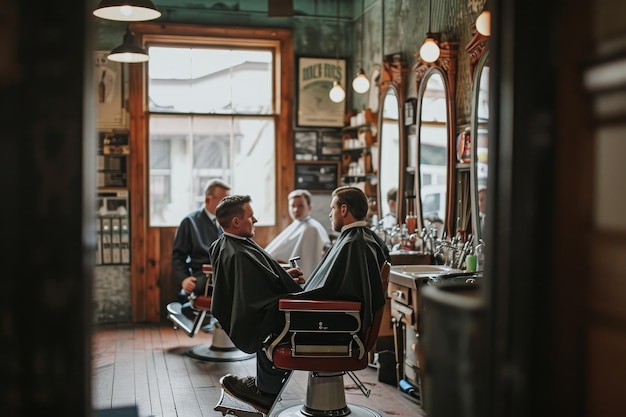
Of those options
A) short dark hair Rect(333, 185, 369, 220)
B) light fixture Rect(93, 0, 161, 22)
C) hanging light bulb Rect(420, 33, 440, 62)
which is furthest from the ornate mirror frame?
light fixture Rect(93, 0, 161, 22)

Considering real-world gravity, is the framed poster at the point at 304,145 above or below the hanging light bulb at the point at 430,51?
below

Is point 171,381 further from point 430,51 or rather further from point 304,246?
point 430,51

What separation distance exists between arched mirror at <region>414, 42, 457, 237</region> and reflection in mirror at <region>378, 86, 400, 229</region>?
439 mm

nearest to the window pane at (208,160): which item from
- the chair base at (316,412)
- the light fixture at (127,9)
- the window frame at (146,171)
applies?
the window frame at (146,171)

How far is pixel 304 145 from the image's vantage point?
7.43 meters

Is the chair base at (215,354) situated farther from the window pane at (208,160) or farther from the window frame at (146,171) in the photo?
the window pane at (208,160)

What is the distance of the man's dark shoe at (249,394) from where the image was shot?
4039 millimetres

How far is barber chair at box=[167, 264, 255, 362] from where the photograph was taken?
5551 mm

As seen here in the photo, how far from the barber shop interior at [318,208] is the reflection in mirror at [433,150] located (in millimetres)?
28

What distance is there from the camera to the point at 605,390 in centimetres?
187

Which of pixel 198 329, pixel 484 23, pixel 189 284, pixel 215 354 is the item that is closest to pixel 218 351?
pixel 215 354

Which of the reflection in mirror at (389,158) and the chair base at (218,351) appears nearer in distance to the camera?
the chair base at (218,351)

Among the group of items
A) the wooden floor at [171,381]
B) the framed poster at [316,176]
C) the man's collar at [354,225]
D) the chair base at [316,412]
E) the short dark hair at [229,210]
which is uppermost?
the framed poster at [316,176]

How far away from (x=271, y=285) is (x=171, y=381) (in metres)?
1.43
